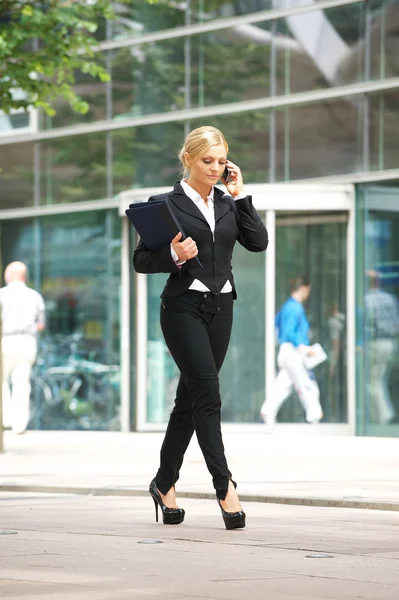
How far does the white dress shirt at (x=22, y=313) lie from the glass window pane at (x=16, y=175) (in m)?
3.10

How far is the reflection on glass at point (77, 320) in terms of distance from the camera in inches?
754

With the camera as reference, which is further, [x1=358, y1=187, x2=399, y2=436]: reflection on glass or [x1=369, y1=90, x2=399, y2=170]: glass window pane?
[x1=358, y1=187, x2=399, y2=436]: reflection on glass

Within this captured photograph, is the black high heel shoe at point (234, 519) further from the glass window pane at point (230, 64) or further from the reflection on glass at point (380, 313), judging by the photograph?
the glass window pane at point (230, 64)

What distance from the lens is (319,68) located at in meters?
16.8

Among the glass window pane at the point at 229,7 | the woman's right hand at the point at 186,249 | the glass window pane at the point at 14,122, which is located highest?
the glass window pane at the point at 229,7

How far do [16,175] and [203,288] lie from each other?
13090mm

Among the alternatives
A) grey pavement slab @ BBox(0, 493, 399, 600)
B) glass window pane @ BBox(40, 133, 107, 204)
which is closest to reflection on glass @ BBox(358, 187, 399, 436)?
glass window pane @ BBox(40, 133, 107, 204)

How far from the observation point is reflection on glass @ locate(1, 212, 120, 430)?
19141 mm

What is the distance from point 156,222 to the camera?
7457mm

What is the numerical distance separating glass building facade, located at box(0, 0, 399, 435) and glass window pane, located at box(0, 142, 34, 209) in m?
0.03

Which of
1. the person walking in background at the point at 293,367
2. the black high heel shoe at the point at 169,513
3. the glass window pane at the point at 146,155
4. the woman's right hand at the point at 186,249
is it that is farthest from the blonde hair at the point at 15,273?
the woman's right hand at the point at 186,249

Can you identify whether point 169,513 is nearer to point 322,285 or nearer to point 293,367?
point 293,367

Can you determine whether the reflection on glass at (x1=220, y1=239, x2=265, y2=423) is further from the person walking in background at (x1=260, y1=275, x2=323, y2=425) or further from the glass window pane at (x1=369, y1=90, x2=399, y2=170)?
the glass window pane at (x1=369, y1=90, x2=399, y2=170)

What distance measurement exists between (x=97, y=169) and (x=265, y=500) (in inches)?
413
